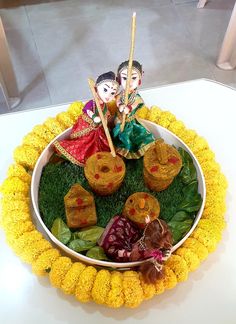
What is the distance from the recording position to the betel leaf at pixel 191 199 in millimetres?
910

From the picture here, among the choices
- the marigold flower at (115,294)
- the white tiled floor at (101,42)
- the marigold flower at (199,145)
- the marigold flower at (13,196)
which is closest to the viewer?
the marigold flower at (115,294)

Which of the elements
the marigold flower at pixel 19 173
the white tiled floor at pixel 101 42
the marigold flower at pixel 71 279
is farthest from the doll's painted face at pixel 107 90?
the white tiled floor at pixel 101 42

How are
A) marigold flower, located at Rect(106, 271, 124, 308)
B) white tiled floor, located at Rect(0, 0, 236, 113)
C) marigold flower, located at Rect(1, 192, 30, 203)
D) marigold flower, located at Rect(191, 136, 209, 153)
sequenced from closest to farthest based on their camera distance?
marigold flower, located at Rect(106, 271, 124, 308)
marigold flower, located at Rect(1, 192, 30, 203)
marigold flower, located at Rect(191, 136, 209, 153)
white tiled floor, located at Rect(0, 0, 236, 113)

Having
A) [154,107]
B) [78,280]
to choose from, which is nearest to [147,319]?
[78,280]

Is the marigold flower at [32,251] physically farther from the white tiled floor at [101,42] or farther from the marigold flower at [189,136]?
the white tiled floor at [101,42]

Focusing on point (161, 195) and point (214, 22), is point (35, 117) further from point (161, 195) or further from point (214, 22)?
point (214, 22)

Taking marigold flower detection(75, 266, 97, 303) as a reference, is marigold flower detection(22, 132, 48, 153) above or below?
above

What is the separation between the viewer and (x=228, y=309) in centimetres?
86

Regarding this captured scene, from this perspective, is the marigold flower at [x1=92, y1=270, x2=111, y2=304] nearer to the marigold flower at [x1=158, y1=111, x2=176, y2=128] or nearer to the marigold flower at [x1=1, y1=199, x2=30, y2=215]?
the marigold flower at [x1=1, y1=199, x2=30, y2=215]

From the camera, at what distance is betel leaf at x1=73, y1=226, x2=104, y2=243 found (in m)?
0.86

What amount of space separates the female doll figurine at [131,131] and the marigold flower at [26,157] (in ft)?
0.62

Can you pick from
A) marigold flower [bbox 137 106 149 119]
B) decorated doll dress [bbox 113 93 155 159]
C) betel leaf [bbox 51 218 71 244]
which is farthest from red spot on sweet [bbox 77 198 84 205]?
marigold flower [bbox 137 106 149 119]

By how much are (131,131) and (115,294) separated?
363mm

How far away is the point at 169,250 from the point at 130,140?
0.96ft
